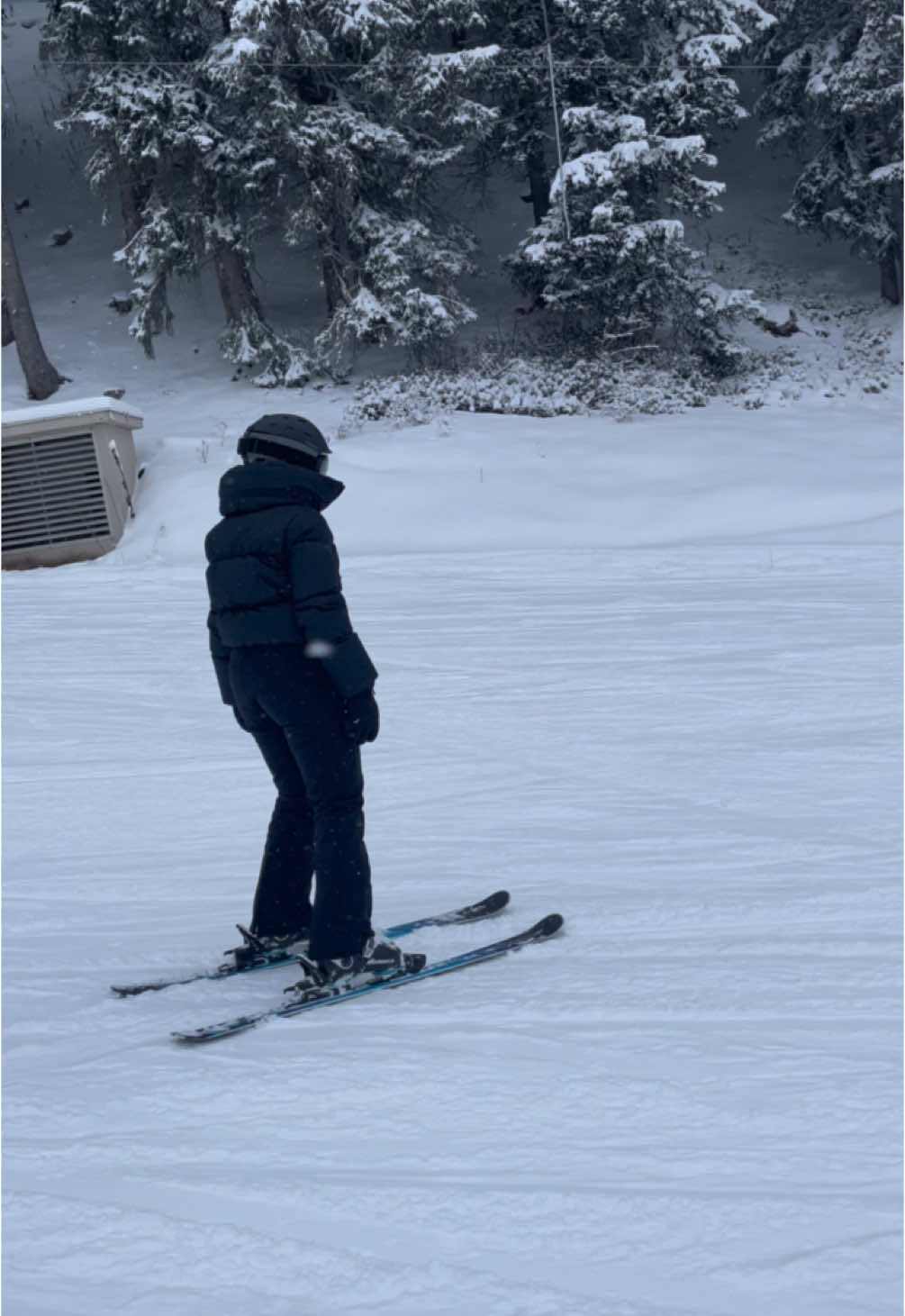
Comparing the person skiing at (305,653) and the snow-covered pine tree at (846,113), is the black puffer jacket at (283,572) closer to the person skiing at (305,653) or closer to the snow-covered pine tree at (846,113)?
the person skiing at (305,653)

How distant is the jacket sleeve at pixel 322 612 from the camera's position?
3.54m

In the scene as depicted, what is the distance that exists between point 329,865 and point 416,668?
181 inches

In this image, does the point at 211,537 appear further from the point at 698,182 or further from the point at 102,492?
the point at 698,182

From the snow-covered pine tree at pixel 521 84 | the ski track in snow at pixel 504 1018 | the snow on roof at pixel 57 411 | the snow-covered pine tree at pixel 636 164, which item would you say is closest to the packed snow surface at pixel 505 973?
the ski track in snow at pixel 504 1018

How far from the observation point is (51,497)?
43.9ft

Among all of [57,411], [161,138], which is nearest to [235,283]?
[161,138]

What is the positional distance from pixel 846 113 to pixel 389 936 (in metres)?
20.4

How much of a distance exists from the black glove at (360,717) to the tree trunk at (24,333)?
1779 centimetres

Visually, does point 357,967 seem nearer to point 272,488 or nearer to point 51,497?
point 272,488

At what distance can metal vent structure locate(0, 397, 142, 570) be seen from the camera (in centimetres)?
1338

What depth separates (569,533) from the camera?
40.7 feet

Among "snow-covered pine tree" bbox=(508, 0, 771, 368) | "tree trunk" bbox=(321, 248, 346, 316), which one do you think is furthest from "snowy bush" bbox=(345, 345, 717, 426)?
"tree trunk" bbox=(321, 248, 346, 316)

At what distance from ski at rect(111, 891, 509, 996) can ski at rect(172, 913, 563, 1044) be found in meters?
0.20

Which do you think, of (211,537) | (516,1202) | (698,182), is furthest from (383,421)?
(516,1202)
